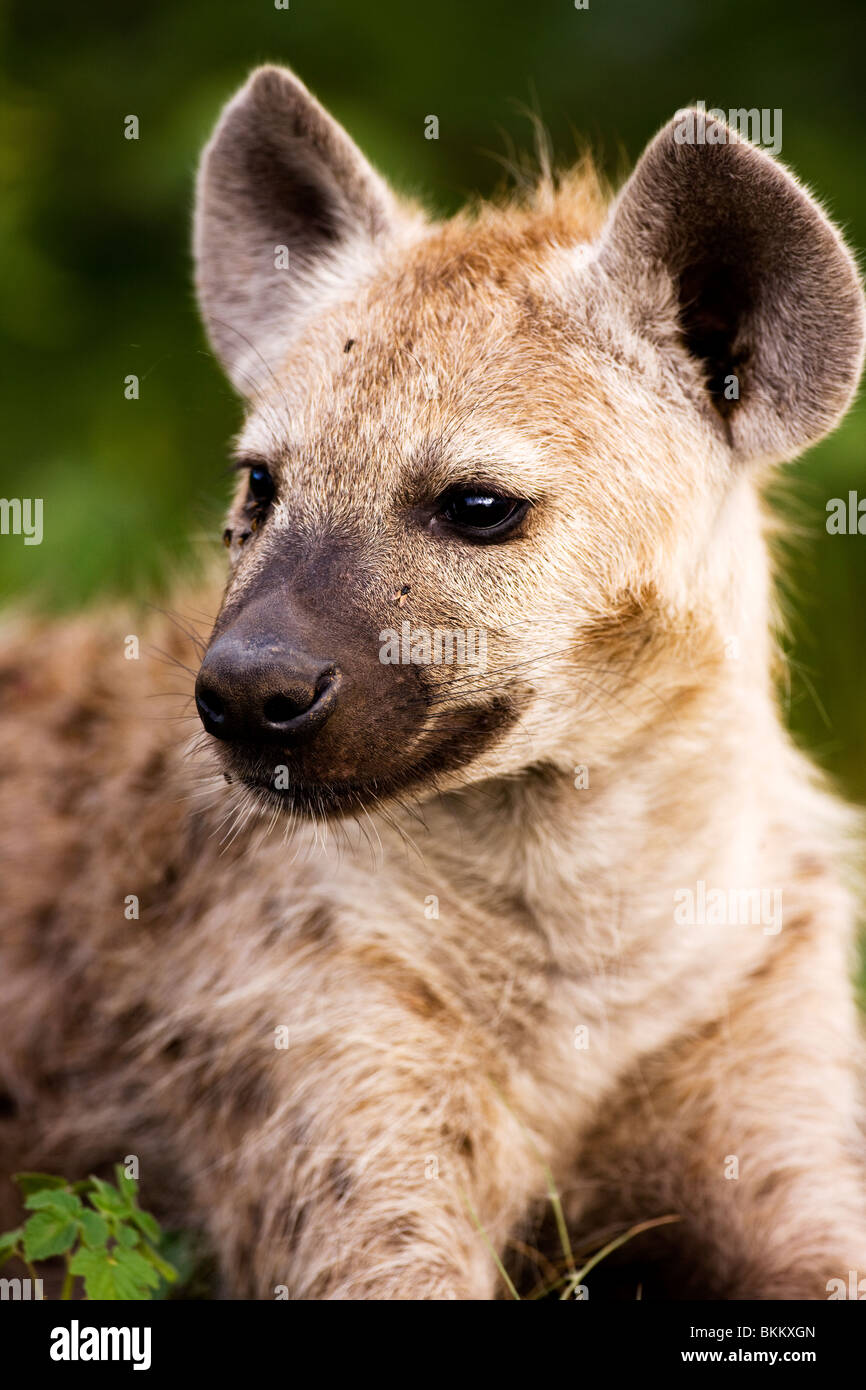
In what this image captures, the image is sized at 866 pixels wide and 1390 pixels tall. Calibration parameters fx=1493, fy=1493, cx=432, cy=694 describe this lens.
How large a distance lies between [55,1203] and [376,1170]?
2.06 feet

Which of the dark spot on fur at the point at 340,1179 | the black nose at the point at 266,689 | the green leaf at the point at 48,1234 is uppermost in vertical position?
the black nose at the point at 266,689

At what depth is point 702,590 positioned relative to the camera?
2994 millimetres

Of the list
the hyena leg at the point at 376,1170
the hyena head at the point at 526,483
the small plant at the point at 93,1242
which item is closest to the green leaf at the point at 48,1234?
the small plant at the point at 93,1242

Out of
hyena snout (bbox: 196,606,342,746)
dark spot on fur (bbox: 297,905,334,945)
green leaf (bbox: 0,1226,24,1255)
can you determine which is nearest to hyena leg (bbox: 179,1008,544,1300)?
dark spot on fur (bbox: 297,905,334,945)

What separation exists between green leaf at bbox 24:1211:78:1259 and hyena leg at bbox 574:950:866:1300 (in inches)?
48.6

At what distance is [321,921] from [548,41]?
13.1 feet

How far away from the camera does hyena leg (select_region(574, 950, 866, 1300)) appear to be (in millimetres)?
3330

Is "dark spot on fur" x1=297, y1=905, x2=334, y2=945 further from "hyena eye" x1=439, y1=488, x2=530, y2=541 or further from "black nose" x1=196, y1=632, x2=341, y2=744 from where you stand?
"hyena eye" x1=439, y1=488, x2=530, y2=541

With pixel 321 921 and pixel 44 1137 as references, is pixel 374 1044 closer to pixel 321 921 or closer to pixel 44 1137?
pixel 321 921

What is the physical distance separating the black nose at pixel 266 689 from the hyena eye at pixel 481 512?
16.7 inches

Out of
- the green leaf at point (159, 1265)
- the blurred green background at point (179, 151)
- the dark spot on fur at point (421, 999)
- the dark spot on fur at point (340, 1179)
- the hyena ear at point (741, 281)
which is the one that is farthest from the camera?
the blurred green background at point (179, 151)

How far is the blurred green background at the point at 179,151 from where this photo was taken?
18.5 feet

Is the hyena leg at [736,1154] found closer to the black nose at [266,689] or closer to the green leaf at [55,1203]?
the green leaf at [55,1203]

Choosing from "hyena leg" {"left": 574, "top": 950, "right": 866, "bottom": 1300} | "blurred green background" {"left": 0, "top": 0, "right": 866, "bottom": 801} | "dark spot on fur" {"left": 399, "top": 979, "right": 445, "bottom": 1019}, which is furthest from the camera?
"blurred green background" {"left": 0, "top": 0, "right": 866, "bottom": 801}
